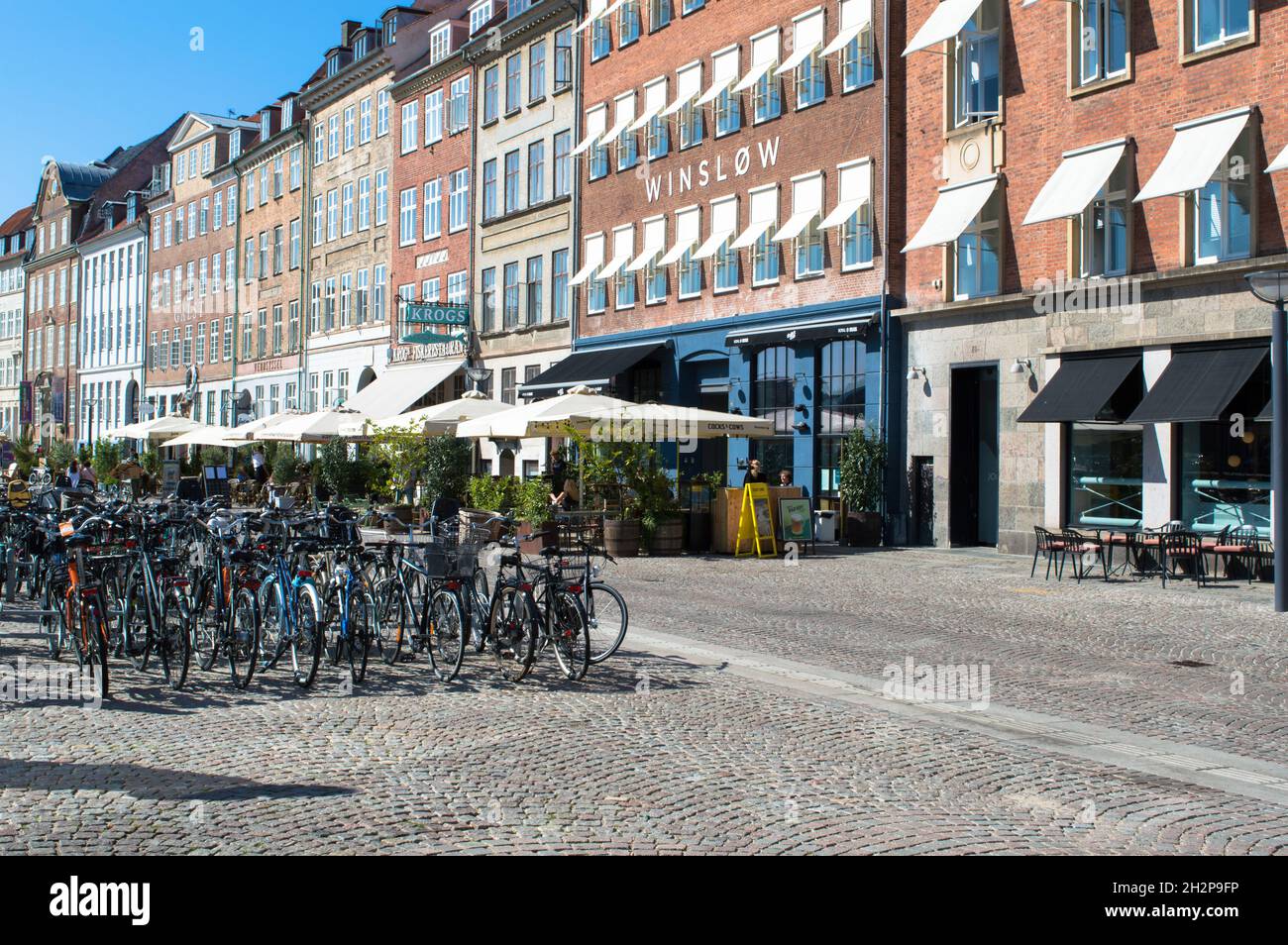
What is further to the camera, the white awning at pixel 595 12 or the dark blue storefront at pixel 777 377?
the white awning at pixel 595 12

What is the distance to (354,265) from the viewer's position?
177 ft

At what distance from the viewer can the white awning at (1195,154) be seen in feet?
68.7

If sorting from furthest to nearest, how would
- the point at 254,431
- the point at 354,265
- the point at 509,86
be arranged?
1. the point at 354,265
2. the point at 509,86
3. the point at 254,431

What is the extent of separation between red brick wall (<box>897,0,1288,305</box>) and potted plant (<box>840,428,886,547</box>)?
302 centimetres

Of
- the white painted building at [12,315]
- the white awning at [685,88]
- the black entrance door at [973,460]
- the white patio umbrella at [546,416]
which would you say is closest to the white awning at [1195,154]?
the black entrance door at [973,460]

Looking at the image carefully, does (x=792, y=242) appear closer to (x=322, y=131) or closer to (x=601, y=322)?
(x=601, y=322)

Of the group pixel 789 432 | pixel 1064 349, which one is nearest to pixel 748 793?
pixel 1064 349

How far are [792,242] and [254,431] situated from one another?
571 inches

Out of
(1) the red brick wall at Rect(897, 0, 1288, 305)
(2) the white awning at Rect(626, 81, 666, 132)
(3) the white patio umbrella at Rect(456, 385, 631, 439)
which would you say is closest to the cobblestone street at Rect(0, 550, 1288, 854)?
(1) the red brick wall at Rect(897, 0, 1288, 305)

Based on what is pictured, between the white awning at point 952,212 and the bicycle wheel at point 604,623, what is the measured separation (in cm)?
1455

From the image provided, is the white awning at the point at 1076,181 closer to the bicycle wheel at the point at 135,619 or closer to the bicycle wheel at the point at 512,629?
the bicycle wheel at the point at 512,629

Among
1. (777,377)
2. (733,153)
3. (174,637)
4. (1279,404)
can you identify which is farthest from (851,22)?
(174,637)

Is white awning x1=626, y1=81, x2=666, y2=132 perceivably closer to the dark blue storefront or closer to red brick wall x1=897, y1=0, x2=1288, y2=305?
the dark blue storefront

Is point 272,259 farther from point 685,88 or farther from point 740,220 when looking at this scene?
point 740,220
